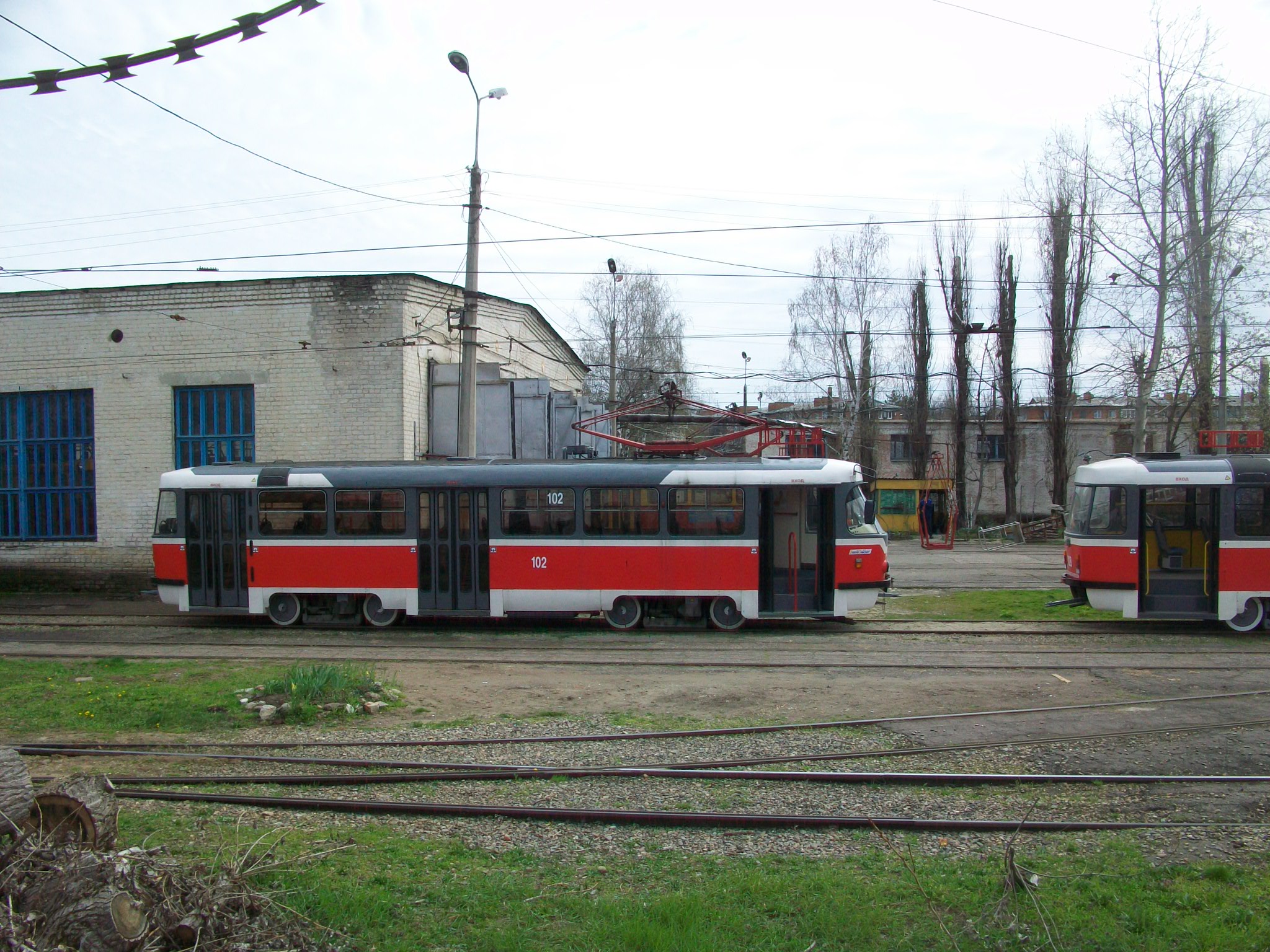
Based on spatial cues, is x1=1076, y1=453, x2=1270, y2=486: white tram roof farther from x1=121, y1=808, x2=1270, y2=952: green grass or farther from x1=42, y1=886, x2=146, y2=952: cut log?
x1=42, y1=886, x2=146, y2=952: cut log

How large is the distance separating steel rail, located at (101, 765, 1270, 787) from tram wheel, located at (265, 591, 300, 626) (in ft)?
30.1

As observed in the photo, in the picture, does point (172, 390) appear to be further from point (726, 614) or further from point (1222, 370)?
point (1222, 370)

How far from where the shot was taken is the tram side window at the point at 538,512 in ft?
50.1

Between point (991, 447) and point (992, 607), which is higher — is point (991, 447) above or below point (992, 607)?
above

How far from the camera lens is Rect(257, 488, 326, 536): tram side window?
15898 mm

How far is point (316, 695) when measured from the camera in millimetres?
9695

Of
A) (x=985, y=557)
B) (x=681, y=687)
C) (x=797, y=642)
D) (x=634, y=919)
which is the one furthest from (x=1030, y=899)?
(x=985, y=557)

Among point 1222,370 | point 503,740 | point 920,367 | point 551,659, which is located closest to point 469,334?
point 551,659

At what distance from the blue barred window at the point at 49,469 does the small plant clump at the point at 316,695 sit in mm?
15411

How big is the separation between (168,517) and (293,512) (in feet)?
8.46

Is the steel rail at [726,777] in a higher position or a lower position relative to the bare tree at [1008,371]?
lower

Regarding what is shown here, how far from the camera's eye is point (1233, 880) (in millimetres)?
5191

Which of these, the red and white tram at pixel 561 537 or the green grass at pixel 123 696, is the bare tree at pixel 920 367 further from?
the green grass at pixel 123 696

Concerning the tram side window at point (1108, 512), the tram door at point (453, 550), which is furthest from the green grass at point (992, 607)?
the tram door at point (453, 550)
